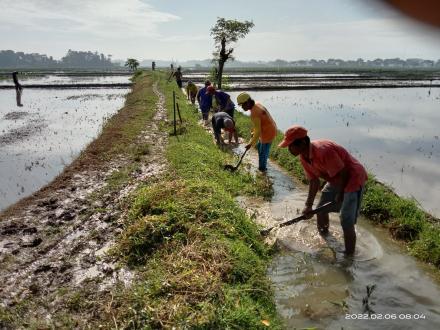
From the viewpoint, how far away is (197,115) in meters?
15.4

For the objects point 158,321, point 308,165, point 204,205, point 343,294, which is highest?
point 308,165

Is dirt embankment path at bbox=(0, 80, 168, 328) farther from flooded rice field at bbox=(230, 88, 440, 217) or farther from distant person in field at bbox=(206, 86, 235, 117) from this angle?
flooded rice field at bbox=(230, 88, 440, 217)

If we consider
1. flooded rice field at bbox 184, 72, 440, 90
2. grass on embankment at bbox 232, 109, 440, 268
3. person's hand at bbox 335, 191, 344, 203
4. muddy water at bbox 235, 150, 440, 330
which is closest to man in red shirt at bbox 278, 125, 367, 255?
person's hand at bbox 335, 191, 344, 203

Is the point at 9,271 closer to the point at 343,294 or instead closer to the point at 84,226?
the point at 84,226

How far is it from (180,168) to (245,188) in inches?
53.6

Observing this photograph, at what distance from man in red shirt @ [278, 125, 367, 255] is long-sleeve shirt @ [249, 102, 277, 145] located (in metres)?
2.81

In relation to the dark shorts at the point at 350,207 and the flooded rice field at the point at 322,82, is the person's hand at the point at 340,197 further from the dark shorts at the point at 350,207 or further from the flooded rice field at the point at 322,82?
the flooded rice field at the point at 322,82

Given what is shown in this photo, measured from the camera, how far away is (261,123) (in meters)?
7.57

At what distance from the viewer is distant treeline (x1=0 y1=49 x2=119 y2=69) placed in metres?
158

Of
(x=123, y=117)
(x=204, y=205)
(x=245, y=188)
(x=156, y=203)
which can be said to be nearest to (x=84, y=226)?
(x=156, y=203)

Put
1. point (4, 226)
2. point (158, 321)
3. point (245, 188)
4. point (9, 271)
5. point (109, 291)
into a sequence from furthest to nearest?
point (245, 188)
point (4, 226)
point (9, 271)
point (109, 291)
point (158, 321)

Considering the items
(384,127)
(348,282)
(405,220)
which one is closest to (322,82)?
(384,127)

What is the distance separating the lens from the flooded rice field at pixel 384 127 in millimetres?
8531

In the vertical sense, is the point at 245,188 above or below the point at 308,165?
below
